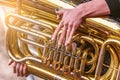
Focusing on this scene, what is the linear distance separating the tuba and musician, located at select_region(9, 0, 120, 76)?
76mm

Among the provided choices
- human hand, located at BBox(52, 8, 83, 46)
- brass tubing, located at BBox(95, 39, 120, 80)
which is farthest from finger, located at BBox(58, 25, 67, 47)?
brass tubing, located at BBox(95, 39, 120, 80)

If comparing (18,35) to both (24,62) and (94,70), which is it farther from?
(94,70)

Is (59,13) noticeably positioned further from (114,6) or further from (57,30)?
(114,6)

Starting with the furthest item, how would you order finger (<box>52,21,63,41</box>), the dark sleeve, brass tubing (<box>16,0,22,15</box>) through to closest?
1. brass tubing (<box>16,0,22,15</box>)
2. finger (<box>52,21,63,41</box>)
3. the dark sleeve

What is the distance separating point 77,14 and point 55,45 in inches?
8.3

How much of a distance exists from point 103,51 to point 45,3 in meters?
0.35

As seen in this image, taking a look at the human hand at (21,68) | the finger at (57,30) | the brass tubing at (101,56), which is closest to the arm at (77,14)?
the finger at (57,30)

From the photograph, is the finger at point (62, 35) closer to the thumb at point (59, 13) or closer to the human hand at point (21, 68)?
the thumb at point (59, 13)

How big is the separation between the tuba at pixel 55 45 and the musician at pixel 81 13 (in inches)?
3.0

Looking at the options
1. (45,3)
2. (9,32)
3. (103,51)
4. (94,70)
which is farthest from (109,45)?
(9,32)

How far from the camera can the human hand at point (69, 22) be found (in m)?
1.28

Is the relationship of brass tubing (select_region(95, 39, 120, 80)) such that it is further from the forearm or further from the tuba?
the forearm

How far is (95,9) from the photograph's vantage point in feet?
4.08

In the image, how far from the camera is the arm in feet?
4.06
